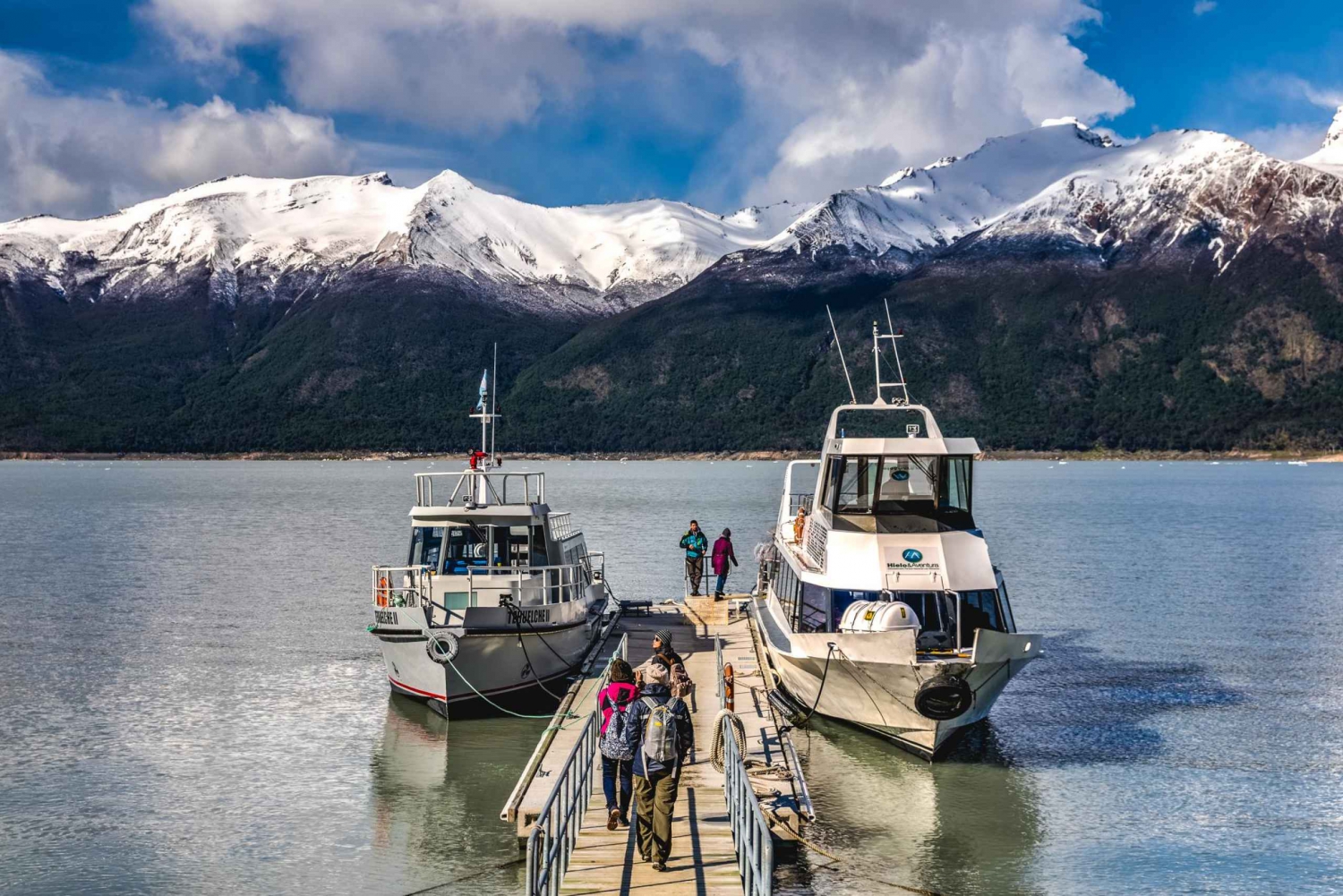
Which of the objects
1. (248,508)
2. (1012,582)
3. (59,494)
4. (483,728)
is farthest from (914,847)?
(59,494)

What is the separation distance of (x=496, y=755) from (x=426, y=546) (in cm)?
477

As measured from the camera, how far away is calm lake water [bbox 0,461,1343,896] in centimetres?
1841

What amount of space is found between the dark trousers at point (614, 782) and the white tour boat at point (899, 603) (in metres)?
6.42

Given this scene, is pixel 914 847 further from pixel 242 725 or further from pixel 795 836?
pixel 242 725

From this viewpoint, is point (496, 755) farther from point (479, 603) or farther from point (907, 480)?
point (907, 480)

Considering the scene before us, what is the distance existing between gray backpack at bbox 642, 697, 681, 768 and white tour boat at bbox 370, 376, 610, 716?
35.4ft

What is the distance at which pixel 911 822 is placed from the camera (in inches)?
787

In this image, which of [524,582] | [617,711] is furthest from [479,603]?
[617,711]

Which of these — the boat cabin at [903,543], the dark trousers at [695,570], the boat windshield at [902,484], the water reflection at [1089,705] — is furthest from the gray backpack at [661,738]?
the dark trousers at [695,570]

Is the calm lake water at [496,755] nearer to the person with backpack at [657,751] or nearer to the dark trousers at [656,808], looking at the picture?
the dark trousers at [656,808]

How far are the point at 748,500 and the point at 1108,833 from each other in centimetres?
8886

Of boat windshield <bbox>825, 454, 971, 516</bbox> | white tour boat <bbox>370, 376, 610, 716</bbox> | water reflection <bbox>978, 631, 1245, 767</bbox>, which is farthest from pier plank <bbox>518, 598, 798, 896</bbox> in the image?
water reflection <bbox>978, 631, 1245, 767</bbox>

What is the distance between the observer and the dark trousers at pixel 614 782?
595 inches

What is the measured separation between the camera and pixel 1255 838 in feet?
64.4
